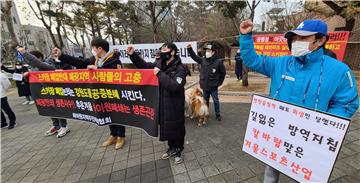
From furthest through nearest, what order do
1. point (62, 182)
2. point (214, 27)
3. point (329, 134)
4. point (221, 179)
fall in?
point (214, 27) → point (62, 182) → point (221, 179) → point (329, 134)

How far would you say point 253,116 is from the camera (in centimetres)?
180

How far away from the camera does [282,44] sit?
682 centimetres

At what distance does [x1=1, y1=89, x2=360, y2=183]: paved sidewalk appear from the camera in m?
2.73

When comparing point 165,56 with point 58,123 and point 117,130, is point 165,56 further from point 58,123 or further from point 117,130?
point 58,123

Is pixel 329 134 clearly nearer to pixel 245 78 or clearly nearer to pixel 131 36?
pixel 245 78

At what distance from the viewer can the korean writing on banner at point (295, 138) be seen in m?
1.31

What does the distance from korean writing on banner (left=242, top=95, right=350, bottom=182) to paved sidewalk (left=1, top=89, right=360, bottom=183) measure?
1.09 metres

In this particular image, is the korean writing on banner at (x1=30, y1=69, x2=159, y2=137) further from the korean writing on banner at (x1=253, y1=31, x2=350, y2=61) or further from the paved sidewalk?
the korean writing on banner at (x1=253, y1=31, x2=350, y2=61)

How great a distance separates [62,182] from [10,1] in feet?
52.2

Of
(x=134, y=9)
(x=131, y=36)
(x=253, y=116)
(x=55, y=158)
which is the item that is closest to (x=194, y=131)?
(x=253, y=116)

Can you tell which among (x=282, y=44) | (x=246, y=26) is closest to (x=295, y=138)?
(x=246, y=26)

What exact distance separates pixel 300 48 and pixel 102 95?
2.98 metres

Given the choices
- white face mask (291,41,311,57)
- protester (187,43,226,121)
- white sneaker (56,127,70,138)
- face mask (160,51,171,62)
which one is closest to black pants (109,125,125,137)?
white sneaker (56,127,70,138)

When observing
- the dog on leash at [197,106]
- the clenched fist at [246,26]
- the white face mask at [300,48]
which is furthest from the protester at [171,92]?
the dog on leash at [197,106]
